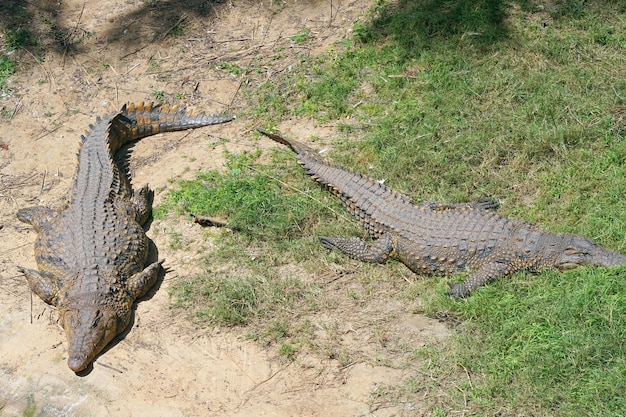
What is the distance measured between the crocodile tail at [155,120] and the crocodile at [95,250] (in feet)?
0.56

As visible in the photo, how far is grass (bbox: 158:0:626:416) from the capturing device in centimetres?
506

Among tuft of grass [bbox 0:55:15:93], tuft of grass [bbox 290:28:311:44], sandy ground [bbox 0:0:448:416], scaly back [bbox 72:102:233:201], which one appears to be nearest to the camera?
sandy ground [bbox 0:0:448:416]

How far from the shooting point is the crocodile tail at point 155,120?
8.48 meters

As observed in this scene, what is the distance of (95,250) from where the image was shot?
21.8 ft

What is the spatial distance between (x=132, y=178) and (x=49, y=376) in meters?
2.89

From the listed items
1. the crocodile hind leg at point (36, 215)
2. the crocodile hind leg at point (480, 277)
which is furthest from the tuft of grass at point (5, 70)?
the crocodile hind leg at point (480, 277)

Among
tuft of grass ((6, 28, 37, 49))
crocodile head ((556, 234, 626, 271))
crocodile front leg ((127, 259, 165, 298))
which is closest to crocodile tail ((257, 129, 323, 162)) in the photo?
crocodile front leg ((127, 259, 165, 298))

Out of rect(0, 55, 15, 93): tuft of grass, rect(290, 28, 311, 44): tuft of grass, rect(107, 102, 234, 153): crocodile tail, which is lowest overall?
rect(107, 102, 234, 153): crocodile tail

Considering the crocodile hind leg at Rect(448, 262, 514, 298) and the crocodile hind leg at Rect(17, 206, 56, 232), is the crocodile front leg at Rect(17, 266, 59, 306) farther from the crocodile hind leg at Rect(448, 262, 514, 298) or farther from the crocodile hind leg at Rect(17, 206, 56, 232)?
the crocodile hind leg at Rect(448, 262, 514, 298)

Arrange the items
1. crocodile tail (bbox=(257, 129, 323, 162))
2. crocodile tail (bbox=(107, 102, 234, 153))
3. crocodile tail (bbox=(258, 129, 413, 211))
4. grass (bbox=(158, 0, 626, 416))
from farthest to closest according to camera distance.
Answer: crocodile tail (bbox=(107, 102, 234, 153)) < crocodile tail (bbox=(257, 129, 323, 162)) < crocodile tail (bbox=(258, 129, 413, 211)) < grass (bbox=(158, 0, 626, 416))

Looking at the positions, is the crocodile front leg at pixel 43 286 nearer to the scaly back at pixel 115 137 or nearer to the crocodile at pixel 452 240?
the scaly back at pixel 115 137

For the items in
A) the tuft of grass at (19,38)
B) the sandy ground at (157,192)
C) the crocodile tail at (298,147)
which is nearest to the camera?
the sandy ground at (157,192)

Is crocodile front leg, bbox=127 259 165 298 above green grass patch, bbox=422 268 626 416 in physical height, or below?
below

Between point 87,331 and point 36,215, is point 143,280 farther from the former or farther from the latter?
point 36,215
